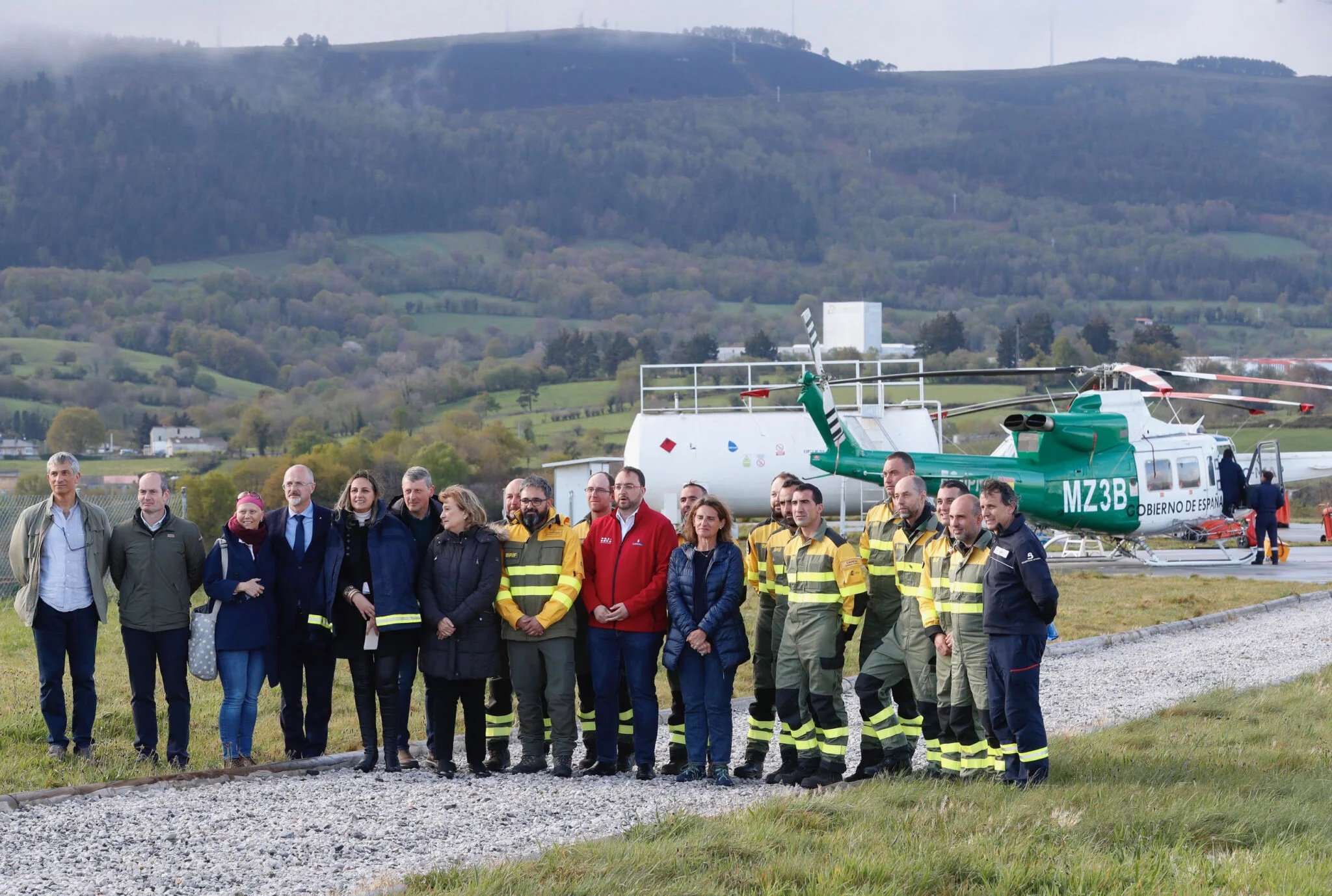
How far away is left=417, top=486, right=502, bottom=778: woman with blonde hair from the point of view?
8.20 metres

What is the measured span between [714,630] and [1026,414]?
43.3ft

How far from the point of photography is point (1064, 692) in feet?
36.3

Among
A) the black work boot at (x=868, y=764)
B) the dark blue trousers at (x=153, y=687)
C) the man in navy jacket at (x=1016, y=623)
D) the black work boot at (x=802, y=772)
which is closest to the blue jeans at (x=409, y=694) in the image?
the dark blue trousers at (x=153, y=687)

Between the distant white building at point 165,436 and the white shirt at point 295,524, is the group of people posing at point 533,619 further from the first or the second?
the distant white building at point 165,436

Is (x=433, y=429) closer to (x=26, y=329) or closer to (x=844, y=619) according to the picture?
(x=844, y=619)

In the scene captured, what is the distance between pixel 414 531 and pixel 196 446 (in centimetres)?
10621

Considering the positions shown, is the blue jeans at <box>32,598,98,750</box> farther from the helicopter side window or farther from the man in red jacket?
the helicopter side window

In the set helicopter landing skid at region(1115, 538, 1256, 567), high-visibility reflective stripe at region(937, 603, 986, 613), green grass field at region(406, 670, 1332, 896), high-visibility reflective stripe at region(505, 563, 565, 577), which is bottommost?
helicopter landing skid at region(1115, 538, 1256, 567)

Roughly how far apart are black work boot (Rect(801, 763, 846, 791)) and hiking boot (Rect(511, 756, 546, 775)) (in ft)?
5.19

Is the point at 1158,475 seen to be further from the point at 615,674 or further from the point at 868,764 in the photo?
the point at 615,674

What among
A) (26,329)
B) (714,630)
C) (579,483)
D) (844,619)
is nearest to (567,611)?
(714,630)

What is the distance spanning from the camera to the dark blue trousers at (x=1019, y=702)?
732 cm

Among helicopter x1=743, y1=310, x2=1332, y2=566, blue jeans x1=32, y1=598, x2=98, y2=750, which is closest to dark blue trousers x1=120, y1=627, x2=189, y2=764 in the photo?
blue jeans x1=32, y1=598, x2=98, y2=750

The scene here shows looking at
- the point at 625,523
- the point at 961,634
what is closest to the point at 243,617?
the point at 625,523
